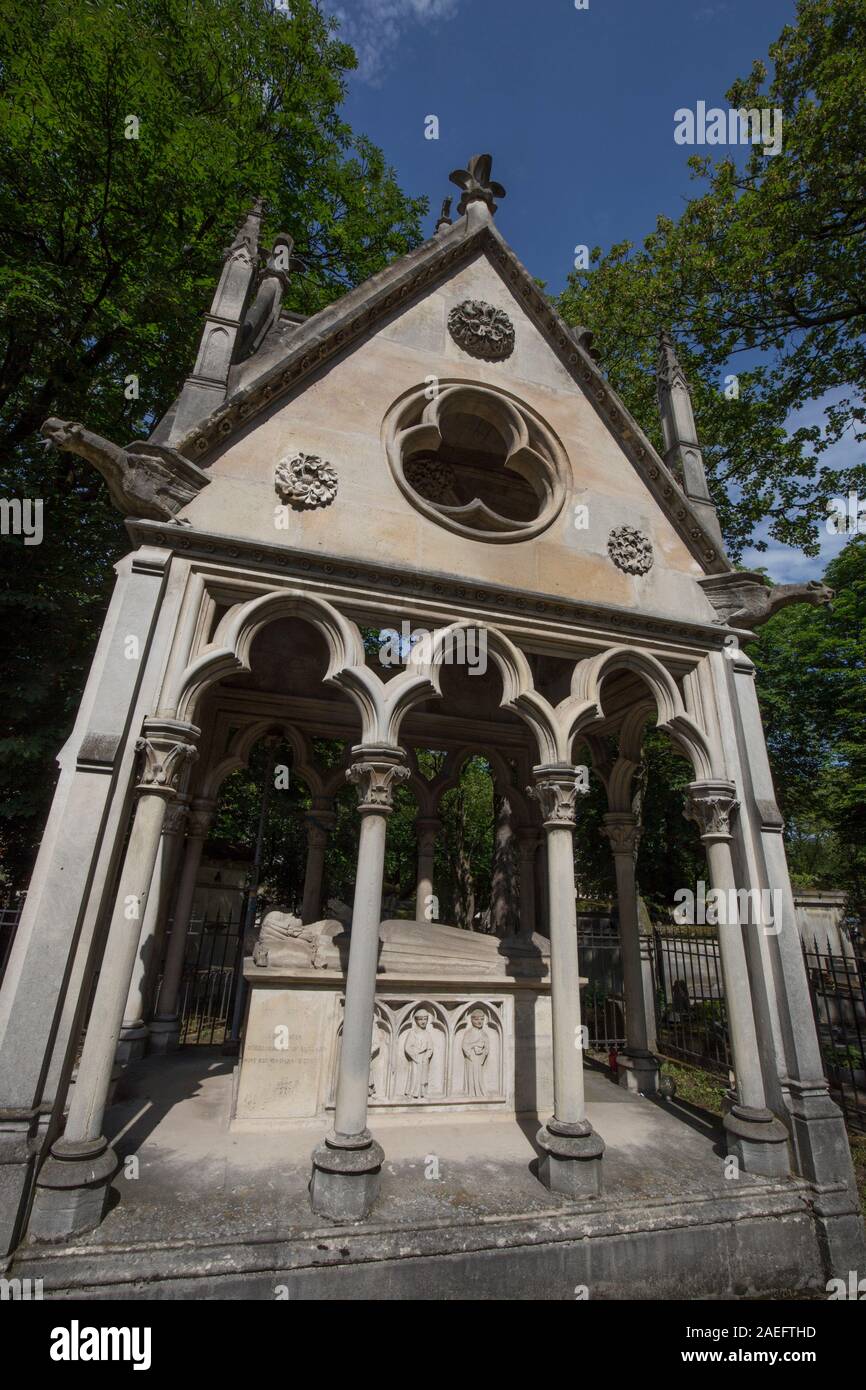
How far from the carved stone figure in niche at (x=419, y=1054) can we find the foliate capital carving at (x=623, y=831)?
343cm

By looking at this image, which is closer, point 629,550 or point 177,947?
point 629,550

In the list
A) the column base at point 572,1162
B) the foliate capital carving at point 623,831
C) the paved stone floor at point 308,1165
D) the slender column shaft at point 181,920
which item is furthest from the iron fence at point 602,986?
the slender column shaft at point 181,920

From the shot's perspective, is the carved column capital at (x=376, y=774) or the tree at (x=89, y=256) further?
the tree at (x=89, y=256)

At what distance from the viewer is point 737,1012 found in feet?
18.2

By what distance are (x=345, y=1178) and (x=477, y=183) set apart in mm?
10659

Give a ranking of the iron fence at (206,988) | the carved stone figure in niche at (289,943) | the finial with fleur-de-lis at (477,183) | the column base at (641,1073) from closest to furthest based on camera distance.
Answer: the carved stone figure in niche at (289,943), the column base at (641,1073), the finial with fleur-de-lis at (477,183), the iron fence at (206,988)

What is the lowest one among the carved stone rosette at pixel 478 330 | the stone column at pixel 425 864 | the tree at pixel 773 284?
the stone column at pixel 425 864

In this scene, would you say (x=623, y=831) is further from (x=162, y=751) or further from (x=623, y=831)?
(x=162, y=751)

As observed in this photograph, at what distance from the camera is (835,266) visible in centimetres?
1138

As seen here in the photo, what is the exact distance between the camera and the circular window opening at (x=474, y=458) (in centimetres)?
657

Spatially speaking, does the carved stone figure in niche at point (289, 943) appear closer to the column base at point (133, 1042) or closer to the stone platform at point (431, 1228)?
the stone platform at point (431, 1228)

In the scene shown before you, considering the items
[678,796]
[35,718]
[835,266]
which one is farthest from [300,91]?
[678,796]

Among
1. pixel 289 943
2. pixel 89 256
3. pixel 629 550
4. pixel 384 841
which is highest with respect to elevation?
pixel 89 256

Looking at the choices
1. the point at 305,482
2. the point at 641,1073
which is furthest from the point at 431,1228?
the point at 305,482
